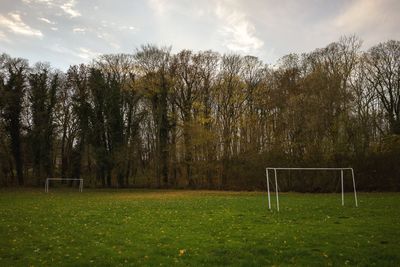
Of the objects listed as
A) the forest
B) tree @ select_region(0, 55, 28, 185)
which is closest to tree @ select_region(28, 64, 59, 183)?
the forest

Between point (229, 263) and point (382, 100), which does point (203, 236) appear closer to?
point (229, 263)

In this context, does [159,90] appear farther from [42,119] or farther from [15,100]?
[15,100]

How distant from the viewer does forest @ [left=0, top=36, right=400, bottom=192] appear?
4238 centimetres

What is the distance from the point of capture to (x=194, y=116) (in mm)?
54500

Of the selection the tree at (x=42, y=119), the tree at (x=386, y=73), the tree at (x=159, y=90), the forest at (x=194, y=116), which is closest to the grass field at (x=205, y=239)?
the forest at (x=194, y=116)

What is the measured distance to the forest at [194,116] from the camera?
4238 cm

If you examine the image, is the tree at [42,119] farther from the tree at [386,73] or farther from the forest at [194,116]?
the tree at [386,73]

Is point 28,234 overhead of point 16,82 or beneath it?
beneath

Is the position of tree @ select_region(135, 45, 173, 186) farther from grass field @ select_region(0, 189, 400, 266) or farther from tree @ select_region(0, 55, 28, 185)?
grass field @ select_region(0, 189, 400, 266)

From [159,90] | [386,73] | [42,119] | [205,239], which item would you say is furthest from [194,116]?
[205,239]

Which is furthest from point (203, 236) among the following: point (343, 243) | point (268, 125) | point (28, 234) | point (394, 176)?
point (268, 125)

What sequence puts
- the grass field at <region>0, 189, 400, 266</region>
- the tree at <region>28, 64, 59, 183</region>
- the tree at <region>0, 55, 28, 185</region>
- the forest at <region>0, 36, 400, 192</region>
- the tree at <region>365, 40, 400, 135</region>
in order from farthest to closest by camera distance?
the tree at <region>28, 64, 59, 183</region> < the tree at <region>0, 55, 28, 185</region> < the tree at <region>365, 40, 400, 135</region> < the forest at <region>0, 36, 400, 192</region> < the grass field at <region>0, 189, 400, 266</region>

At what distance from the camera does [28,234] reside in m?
14.7

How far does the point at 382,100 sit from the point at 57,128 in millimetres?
44357
